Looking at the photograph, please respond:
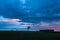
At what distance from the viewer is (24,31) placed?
2.16m

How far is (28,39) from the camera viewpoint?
221 centimetres

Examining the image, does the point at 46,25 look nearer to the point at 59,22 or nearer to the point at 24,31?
the point at 59,22

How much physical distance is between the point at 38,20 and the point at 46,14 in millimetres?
223

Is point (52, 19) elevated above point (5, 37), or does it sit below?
above

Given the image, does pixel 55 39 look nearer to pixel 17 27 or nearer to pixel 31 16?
pixel 31 16

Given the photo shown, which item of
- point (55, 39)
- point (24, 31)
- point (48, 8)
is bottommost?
point (55, 39)

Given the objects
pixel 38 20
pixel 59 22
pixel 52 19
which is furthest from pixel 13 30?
pixel 59 22

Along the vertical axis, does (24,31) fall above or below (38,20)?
below

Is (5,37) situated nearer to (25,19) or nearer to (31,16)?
(25,19)

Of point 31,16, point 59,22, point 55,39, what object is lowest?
point 55,39

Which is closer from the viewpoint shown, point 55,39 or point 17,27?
point 17,27

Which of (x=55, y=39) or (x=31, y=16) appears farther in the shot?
(x=55, y=39)

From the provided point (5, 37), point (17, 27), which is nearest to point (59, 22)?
point (17, 27)

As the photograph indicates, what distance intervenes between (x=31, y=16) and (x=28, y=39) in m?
0.53
